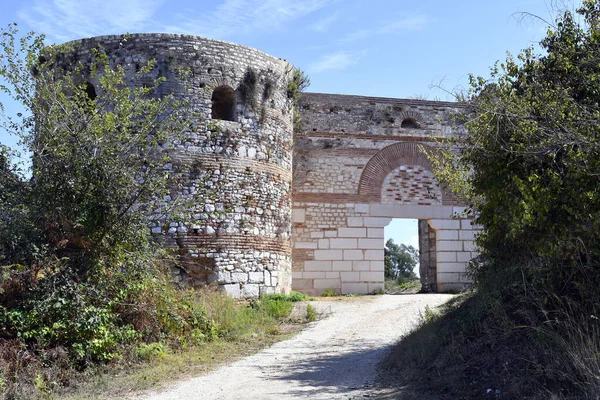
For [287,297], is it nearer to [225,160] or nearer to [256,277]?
[256,277]

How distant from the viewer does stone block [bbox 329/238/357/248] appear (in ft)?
58.4

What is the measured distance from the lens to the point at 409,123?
18.9 metres

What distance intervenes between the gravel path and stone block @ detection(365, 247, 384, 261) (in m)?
2.60

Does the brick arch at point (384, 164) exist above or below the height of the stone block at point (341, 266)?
above

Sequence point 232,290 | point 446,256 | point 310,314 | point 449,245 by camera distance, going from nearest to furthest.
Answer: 1. point 310,314
2. point 232,290
3. point 446,256
4. point 449,245

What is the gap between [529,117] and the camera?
26.4 feet

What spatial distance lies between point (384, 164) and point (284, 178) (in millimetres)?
3741

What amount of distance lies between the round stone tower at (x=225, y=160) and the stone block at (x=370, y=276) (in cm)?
299

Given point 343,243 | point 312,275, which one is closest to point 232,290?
point 312,275

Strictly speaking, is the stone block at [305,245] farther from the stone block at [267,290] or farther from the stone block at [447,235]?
the stone block at [447,235]

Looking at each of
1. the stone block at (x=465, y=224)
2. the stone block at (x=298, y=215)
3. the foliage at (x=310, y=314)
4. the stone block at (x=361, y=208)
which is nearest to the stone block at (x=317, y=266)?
the stone block at (x=298, y=215)

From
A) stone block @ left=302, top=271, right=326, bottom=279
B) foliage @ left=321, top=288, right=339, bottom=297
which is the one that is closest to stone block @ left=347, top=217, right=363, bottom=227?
stone block @ left=302, top=271, right=326, bottom=279

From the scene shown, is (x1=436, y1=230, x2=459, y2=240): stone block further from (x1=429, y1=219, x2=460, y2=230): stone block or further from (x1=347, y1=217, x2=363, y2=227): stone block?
(x1=347, y1=217, x2=363, y2=227): stone block

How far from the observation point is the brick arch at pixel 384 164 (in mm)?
18109
